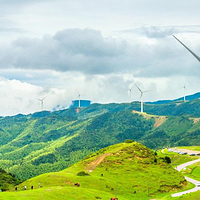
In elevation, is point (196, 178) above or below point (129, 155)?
below

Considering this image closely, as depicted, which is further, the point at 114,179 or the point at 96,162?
the point at 96,162

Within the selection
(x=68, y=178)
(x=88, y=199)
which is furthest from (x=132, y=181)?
(x=88, y=199)

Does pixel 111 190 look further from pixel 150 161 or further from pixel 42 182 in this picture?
pixel 150 161

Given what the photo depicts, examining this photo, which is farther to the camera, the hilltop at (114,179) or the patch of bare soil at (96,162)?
the patch of bare soil at (96,162)

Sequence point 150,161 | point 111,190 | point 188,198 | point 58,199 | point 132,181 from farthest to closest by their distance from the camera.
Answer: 1. point 150,161
2. point 132,181
3. point 111,190
4. point 188,198
5. point 58,199

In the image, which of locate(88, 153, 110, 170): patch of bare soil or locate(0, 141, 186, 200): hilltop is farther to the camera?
locate(88, 153, 110, 170): patch of bare soil

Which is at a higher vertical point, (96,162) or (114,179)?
(96,162)

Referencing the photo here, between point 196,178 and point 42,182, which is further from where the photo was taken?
point 196,178

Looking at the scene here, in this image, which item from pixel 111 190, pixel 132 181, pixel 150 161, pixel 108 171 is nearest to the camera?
pixel 111 190
